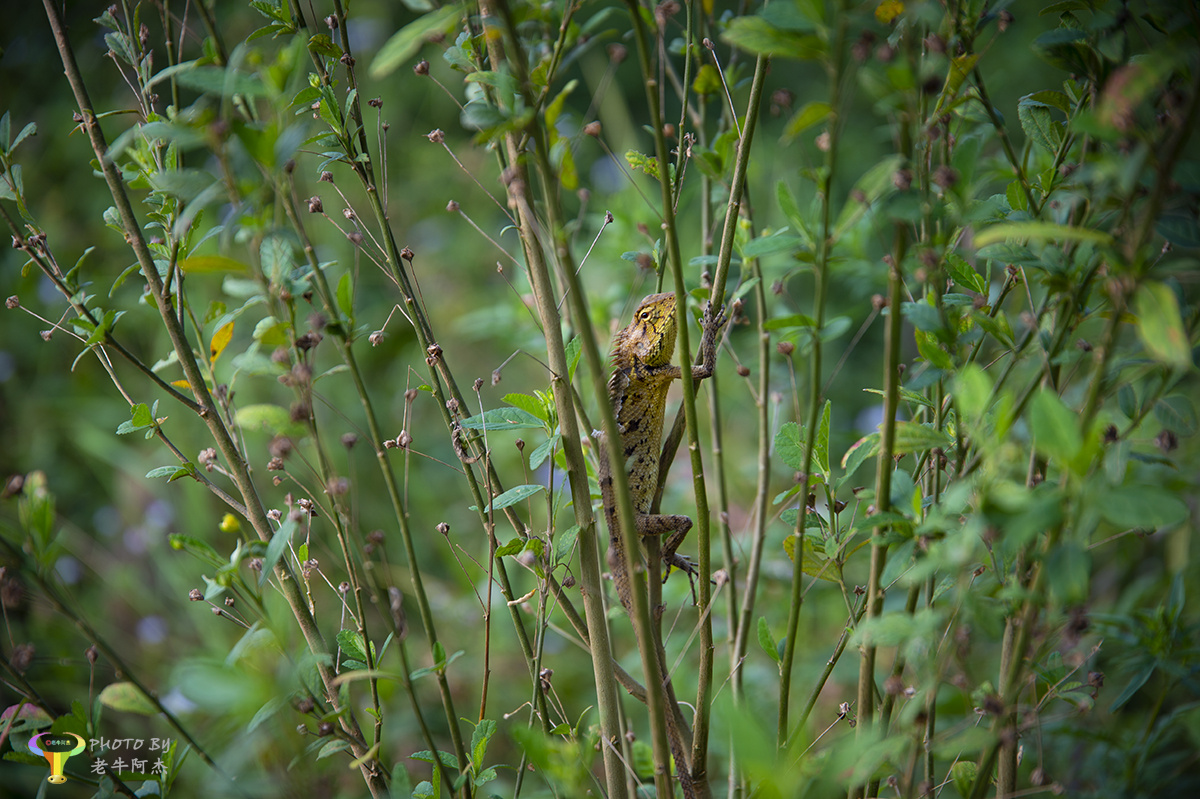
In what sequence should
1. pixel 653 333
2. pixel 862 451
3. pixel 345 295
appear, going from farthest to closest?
pixel 653 333, pixel 862 451, pixel 345 295

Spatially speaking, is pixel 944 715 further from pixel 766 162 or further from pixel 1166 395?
pixel 766 162

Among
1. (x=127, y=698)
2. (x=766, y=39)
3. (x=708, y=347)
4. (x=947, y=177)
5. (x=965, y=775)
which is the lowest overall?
(x=965, y=775)

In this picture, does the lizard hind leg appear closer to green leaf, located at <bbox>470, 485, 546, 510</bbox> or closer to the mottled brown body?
the mottled brown body

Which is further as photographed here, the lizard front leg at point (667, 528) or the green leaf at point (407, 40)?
the lizard front leg at point (667, 528)

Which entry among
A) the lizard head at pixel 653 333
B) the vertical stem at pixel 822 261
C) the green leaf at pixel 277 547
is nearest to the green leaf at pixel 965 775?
the vertical stem at pixel 822 261

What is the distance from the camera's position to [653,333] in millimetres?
1700

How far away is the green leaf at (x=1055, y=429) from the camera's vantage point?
0.57 metres

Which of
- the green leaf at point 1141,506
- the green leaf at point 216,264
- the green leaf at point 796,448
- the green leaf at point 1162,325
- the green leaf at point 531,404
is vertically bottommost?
the green leaf at point 796,448

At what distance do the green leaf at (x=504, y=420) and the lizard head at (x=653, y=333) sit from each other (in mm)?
725

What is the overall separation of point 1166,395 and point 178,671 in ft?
3.24

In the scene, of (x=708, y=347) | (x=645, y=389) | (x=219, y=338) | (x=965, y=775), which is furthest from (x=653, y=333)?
(x=965, y=775)

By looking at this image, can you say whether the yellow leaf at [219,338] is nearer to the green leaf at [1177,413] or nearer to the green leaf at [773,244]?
the green leaf at [773,244]

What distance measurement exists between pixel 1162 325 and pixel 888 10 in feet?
1.29

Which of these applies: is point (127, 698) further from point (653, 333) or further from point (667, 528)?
point (653, 333)
